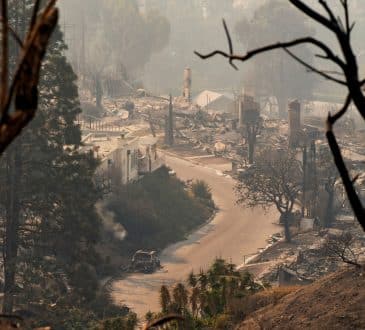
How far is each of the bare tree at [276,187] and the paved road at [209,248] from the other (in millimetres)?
955

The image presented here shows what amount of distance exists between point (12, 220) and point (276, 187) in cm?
1833

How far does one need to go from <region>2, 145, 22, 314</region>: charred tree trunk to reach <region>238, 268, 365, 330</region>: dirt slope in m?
16.2

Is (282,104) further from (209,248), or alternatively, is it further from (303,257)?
(303,257)

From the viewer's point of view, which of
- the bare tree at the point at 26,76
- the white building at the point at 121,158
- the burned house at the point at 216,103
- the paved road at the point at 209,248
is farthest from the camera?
the burned house at the point at 216,103

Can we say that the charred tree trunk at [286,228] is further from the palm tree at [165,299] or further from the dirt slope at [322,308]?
the dirt slope at [322,308]

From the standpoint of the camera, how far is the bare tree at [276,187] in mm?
48656

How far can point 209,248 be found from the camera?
147 feet

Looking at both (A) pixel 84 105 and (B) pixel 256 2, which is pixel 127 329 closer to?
(A) pixel 84 105

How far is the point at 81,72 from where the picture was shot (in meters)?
112

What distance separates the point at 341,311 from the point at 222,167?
5010 centimetres

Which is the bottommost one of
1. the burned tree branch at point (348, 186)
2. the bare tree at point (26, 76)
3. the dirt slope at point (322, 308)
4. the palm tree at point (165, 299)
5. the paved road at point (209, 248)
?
the paved road at point (209, 248)

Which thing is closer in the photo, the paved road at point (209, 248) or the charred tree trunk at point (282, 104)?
the paved road at point (209, 248)

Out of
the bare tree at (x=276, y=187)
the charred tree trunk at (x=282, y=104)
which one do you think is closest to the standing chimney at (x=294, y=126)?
the bare tree at (x=276, y=187)

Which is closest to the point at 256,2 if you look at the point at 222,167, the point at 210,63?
the point at 210,63
